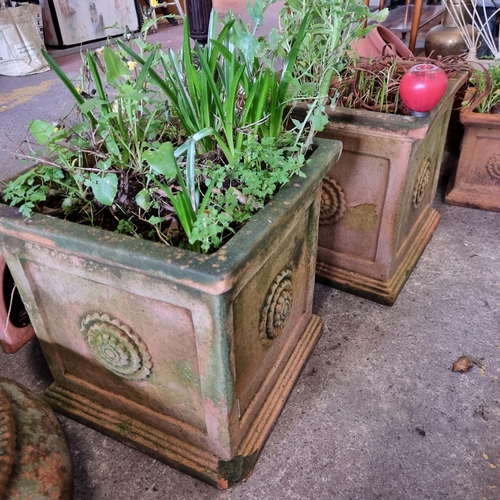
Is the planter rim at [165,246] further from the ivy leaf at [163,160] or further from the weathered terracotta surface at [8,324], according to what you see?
the weathered terracotta surface at [8,324]

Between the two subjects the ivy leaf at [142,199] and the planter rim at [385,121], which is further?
the planter rim at [385,121]

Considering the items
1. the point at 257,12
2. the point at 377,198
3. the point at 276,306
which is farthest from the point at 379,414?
the point at 257,12

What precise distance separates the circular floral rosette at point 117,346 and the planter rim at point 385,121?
0.98m

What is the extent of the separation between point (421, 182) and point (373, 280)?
42 centimetres

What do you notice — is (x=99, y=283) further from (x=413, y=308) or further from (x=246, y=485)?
(x=413, y=308)

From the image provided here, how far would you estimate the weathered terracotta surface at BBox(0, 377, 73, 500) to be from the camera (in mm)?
940

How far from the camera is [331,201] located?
1.73 m

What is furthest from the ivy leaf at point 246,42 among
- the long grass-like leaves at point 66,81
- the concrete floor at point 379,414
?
the concrete floor at point 379,414

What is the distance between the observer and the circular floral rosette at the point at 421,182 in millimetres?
1749

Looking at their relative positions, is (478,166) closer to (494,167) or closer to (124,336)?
(494,167)

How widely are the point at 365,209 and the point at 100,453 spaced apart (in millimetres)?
1170

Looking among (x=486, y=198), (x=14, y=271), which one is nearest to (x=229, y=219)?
(x=14, y=271)

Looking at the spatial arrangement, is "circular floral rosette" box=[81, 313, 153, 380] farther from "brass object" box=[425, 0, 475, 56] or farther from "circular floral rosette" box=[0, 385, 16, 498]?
"brass object" box=[425, 0, 475, 56]

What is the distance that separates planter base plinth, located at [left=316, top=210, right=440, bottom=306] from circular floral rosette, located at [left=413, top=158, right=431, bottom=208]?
0.22 metres
